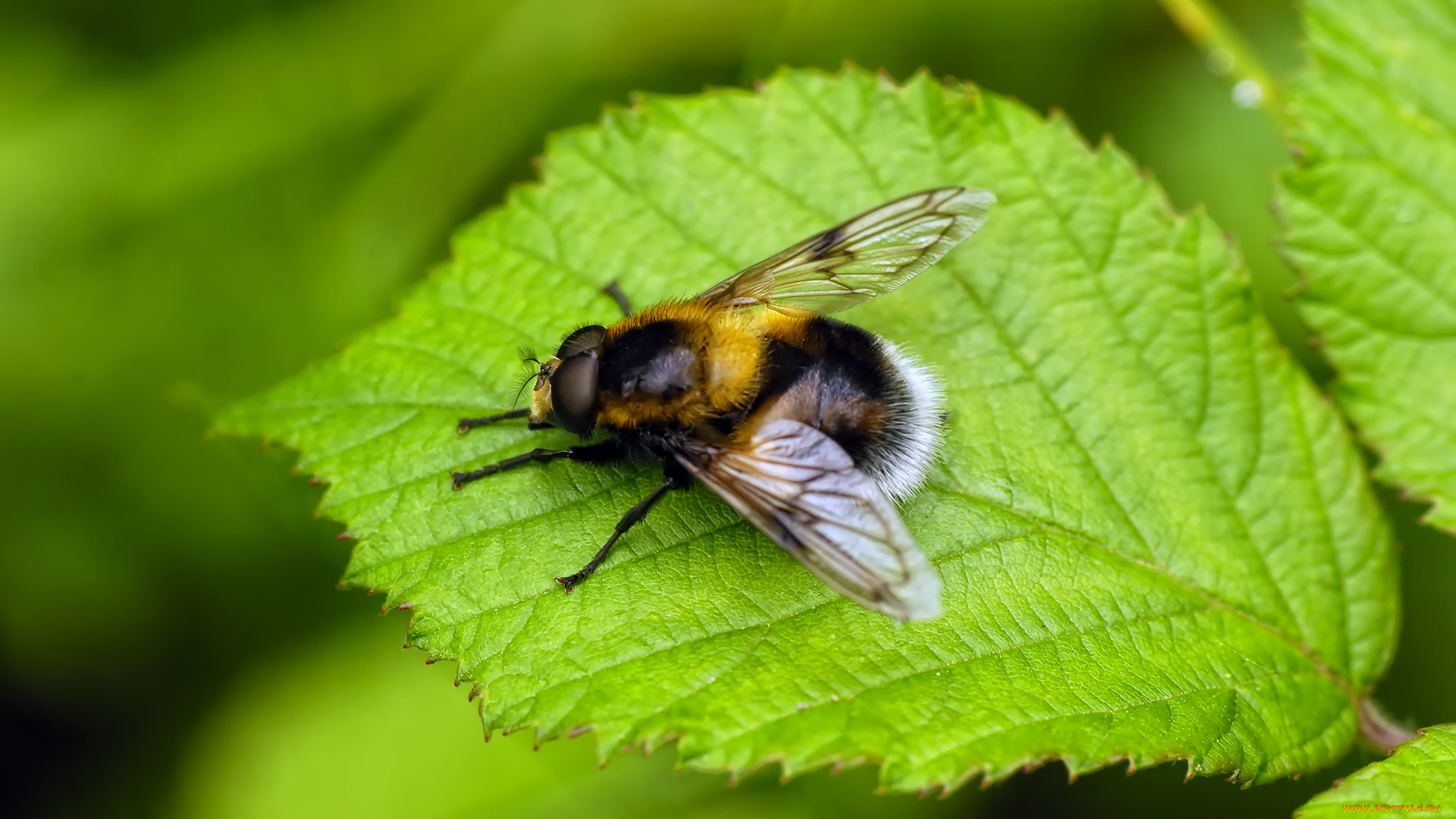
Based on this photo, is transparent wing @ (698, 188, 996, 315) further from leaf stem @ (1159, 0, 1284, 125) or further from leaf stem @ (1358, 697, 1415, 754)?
leaf stem @ (1159, 0, 1284, 125)

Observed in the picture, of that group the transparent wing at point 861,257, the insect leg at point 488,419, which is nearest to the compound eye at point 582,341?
the insect leg at point 488,419

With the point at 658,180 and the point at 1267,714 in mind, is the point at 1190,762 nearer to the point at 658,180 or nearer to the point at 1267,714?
the point at 1267,714

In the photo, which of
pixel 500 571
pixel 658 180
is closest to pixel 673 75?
pixel 658 180

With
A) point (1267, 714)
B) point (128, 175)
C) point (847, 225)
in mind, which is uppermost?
point (128, 175)

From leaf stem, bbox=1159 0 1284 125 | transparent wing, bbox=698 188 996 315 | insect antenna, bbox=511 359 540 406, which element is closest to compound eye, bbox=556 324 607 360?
insect antenna, bbox=511 359 540 406

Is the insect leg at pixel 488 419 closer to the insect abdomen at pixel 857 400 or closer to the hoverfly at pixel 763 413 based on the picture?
the hoverfly at pixel 763 413

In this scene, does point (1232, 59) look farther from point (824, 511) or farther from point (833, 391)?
point (824, 511)
